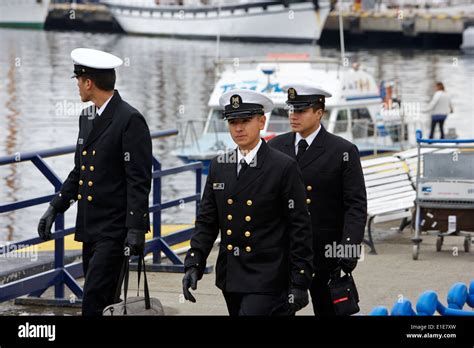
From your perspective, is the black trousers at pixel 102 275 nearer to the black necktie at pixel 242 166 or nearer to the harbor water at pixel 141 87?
the black necktie at pixel 242 166

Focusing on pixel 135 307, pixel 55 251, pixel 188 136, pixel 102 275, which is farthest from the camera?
pixel 188 136

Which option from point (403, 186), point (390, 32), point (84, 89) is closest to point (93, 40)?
point (390, 32)

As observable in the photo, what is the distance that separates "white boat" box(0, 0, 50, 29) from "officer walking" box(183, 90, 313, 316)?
94.9 meters

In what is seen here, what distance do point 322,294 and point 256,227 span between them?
977mm

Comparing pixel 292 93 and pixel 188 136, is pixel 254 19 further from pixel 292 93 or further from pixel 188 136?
pixel 292 93

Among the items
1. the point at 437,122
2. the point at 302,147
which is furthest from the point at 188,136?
the point at 302,147

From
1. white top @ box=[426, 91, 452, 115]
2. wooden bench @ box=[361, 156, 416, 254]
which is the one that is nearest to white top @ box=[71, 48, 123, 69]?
wooden bench @ box=[361, 156, 416, 254]

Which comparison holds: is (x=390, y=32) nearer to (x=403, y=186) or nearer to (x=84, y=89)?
(x=403, y=186)

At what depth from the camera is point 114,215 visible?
7.79 meters

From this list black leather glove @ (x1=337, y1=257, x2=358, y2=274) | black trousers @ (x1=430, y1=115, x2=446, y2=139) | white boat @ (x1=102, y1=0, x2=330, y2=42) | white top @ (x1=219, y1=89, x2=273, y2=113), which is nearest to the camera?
white top @ (x1=219, y1=89, x2=273, y2=113)

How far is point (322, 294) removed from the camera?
7.75 metres

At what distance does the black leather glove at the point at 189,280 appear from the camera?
687 centimetres

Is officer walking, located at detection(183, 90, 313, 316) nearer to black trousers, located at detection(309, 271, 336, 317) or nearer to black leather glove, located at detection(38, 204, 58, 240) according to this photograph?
black trousers, located at detection(309, 271, 336, 317)

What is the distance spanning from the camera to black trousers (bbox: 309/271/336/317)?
304 inches
